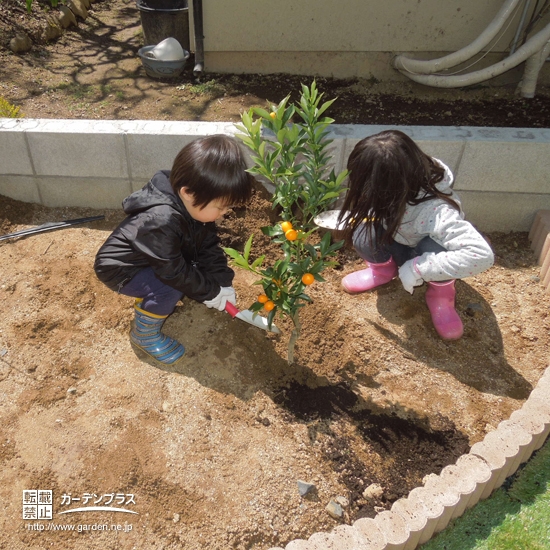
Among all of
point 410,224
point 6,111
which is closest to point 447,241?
point 410,224

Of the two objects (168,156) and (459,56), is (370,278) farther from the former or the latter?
(459,56)

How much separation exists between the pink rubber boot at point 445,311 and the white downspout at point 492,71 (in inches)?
92.3

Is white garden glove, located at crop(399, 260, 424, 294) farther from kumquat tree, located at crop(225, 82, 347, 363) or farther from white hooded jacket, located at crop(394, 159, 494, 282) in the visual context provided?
kumquat tree, located at crop(225, 82, 347, 363)

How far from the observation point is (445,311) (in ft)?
9.63

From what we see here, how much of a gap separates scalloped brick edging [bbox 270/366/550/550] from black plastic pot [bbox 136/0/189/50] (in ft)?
15.9

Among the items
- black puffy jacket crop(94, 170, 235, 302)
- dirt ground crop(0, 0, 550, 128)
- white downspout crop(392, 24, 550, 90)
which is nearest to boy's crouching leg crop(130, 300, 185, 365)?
black puffy jacket crop(94, 170, 235, 302)

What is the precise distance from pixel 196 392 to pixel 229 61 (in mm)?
3726

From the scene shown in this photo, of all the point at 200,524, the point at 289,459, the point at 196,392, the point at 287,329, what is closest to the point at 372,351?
the point at 287,329

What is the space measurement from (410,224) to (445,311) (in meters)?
0.57

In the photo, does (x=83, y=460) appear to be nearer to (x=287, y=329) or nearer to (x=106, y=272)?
(x=106, y=272)

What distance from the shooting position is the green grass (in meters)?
2.02

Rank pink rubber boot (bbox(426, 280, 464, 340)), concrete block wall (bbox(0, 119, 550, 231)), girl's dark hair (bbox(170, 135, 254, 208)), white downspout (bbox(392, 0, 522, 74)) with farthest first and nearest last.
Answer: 1. white downspout (bbox(392, 0, 522, 74))
2. concrete block wall (bbox(0, 119, 550, 231))
3. pink rubber boot (bbox(426, 280, 464, 340))
4. girl's dark hair (bbox(170, 135, 254, 208))

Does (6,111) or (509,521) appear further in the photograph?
(6,111)

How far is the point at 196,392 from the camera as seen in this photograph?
2.59 meters
